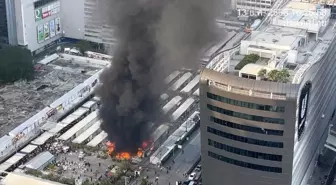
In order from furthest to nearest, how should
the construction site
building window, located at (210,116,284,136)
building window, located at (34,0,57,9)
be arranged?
building window, located at (34,0,57,9) < the construction site < building window, located at (210,116,284,136)

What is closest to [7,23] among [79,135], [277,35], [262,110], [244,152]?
[79,135]

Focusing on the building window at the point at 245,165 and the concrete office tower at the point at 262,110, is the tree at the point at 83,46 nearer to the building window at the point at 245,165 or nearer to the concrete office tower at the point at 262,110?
the concrete office tower at the point at 262,110

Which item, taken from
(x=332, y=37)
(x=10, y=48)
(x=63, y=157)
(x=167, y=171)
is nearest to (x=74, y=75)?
(x=10, y=48)

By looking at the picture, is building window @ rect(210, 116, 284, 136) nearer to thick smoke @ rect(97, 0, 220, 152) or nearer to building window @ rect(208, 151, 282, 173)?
building window @ rect(208, 151, 282, 173)

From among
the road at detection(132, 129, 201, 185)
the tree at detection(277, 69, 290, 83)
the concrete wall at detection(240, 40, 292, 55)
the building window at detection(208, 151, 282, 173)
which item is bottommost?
the road at detection(132, 129, 201, 185)

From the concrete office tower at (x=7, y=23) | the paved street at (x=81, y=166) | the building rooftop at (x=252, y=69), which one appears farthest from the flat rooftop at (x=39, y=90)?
the building rooftop at (x=252, y=69)

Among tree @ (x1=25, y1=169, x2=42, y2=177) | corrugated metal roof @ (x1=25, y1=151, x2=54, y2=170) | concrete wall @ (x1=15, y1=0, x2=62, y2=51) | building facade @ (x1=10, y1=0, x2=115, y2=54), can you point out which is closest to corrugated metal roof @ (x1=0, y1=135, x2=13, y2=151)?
corrugated metal roof @ (x1=25, y1=151, x2=54, y2=170)
